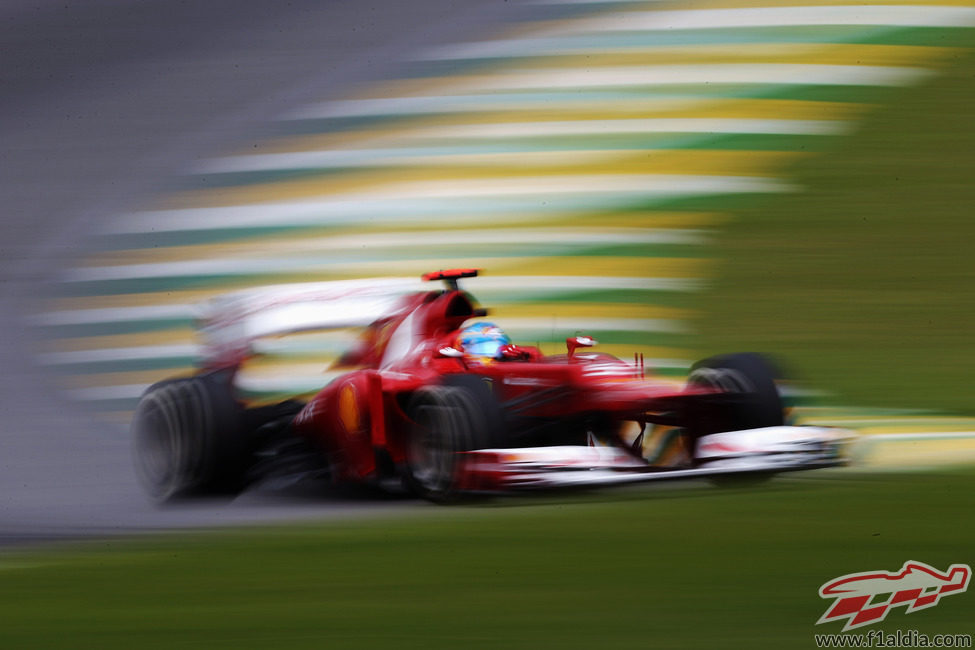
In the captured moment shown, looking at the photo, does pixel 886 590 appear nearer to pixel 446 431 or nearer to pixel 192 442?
pixel 446 431

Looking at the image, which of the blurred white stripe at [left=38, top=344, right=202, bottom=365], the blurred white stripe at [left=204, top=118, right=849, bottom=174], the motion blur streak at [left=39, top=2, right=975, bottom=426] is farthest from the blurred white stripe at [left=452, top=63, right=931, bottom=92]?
the blurred white stripe at [left=38, top=344, right=202, bottom=365]

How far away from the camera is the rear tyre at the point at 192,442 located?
7.97m

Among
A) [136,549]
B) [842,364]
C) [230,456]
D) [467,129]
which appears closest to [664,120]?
[467,129]

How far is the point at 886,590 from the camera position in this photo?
16.9ft

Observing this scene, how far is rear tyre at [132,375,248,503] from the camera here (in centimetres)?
797

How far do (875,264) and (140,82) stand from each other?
24.6 feet

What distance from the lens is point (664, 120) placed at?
13727 millimetres

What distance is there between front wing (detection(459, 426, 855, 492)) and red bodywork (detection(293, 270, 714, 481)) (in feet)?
0.82

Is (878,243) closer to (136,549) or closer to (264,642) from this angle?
(136,549)

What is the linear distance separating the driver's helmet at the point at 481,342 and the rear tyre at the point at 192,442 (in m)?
1.20

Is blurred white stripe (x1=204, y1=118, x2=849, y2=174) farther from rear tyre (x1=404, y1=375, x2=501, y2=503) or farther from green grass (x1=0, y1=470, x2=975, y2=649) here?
rear tyre (x1=404, y1=375, x2=501, y2=503)

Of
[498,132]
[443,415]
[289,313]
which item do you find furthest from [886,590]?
[498,132]

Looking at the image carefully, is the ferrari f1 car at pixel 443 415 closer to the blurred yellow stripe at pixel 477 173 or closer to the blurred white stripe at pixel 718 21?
the blurred yellow stripe at pixel 477 173

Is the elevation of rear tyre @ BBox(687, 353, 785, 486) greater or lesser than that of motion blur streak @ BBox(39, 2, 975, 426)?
lesser
